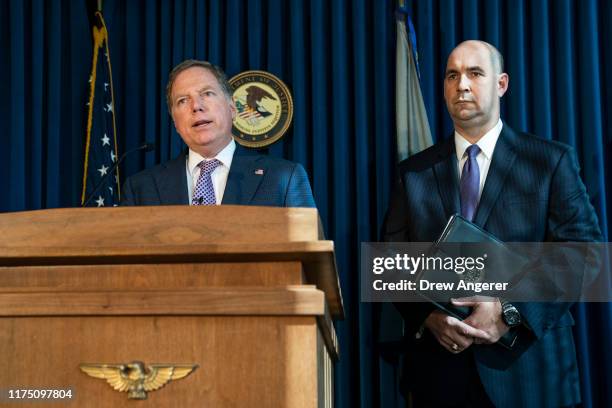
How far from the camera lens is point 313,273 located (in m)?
1.80

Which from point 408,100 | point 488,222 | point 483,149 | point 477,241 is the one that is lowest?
point 477,241

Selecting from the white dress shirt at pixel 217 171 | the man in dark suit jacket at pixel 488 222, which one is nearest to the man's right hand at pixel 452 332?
the man in dark suit jacket at pixel 488 222

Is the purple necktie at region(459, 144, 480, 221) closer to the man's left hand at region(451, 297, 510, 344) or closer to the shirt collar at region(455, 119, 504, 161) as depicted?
the shirt collar at region(455, 119, 504, 161)

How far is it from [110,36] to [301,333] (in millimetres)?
3439

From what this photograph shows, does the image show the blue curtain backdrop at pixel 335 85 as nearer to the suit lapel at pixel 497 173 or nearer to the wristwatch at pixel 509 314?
the suit lapel at pixel 497 173

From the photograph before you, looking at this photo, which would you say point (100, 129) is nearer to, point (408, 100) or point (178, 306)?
point (408, 100)

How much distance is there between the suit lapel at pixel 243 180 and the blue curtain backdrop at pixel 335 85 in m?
1.17

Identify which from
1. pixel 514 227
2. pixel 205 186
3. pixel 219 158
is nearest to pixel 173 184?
pixel 205 186

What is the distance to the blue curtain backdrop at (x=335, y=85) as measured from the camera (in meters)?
4.10

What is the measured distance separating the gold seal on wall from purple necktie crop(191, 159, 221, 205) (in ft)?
3.77

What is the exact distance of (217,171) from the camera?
3.20 meters

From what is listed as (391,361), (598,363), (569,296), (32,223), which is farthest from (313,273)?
(598,363)

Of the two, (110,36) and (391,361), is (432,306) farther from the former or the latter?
(110,36)

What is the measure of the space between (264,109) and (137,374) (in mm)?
2933
